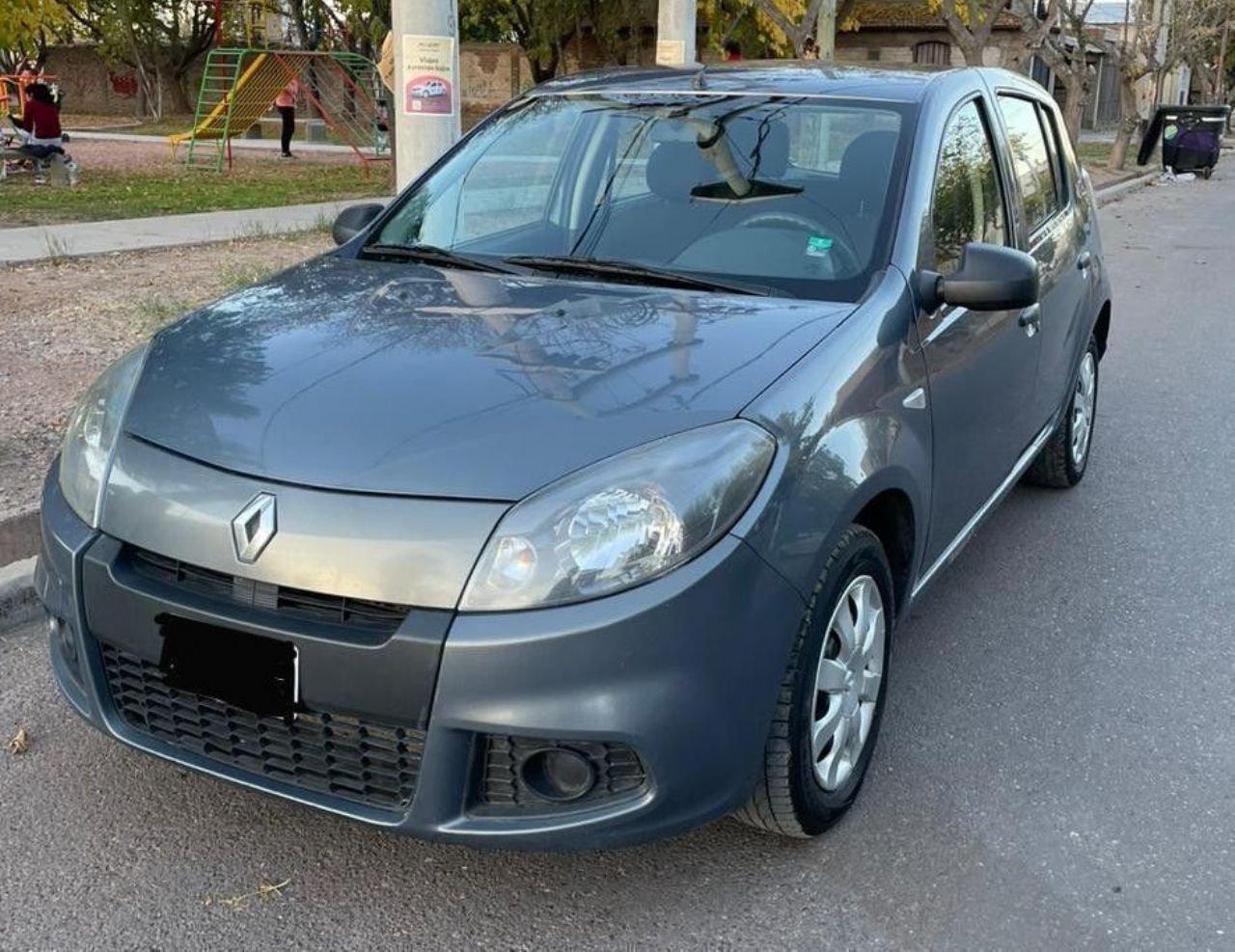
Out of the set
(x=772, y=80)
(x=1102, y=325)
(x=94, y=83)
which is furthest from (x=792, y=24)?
(x=94, y=83)

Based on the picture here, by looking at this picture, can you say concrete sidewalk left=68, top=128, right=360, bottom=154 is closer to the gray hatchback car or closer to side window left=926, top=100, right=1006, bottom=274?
side window left=926, top=100, right=1006, bottom=274

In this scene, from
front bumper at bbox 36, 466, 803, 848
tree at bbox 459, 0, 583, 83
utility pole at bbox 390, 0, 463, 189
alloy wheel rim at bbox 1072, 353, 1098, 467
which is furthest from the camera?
tree at bbox 459, 0, 583, 83

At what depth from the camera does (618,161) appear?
12.8ft

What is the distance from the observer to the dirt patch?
207 inches

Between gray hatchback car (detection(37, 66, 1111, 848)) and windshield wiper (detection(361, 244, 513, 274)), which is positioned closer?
gray hatchback car (detection(37, 66, 1111, 848))

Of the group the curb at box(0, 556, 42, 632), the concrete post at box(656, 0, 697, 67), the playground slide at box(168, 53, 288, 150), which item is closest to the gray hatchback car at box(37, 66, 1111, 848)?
the curb at box(0, 556, 42, 632)

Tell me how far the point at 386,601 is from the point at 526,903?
0.82 metres

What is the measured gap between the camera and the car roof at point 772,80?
379cm

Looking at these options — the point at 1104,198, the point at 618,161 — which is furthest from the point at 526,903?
the point at 1104,198

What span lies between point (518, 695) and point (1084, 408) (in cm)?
405

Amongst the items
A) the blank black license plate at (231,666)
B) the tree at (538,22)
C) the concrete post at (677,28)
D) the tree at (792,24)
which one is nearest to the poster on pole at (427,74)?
the concrete post at (677,28)

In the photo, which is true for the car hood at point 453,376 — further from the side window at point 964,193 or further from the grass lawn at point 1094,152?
the grass lawn at point 1094,152

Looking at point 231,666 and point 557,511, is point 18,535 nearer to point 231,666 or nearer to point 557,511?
point 231,666

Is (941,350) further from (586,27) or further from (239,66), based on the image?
(586,27)
